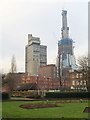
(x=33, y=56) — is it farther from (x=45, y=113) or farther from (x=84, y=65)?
(x=45, y=113)

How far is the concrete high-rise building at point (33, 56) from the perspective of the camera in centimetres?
9894

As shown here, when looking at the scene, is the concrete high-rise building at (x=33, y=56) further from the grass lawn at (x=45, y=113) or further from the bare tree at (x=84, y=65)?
the grass lawn at (x=45, y=113)

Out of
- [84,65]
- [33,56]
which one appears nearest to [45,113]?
[84,65]

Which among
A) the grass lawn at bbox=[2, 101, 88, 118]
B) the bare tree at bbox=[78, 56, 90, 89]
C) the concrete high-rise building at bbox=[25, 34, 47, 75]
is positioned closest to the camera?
the grass lawn at bbox=[2, 101, 88, 118]

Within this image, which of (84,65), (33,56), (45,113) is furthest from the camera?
(33,56)

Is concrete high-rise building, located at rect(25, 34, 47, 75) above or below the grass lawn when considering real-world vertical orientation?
above

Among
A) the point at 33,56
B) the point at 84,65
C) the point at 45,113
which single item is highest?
the point at 33,56

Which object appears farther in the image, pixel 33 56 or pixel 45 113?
pixel 33 56

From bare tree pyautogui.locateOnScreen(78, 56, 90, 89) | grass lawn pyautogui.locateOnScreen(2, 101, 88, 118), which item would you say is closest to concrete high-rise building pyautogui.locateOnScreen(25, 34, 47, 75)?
bare tree pyautogui.locateOnScreen(78, 56, 90, 89)

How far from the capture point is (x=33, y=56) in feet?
331

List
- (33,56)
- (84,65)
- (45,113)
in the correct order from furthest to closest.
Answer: (33,56) < (84,65) < (45,113)

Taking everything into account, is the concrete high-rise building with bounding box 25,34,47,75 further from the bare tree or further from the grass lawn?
the grass lawn

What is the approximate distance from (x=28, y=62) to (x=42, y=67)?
18.8 ft

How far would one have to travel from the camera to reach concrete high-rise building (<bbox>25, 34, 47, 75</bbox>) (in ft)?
325
